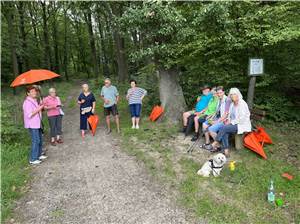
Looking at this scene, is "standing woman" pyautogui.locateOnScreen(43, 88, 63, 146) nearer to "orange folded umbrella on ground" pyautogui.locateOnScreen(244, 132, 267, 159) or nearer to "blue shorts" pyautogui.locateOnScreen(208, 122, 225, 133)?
"blue shorts" pyautogui.locateOnScreen(208, 122, 225, 133)

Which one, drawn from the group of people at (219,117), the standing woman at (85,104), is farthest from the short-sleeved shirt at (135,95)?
the group of people at (219,117)

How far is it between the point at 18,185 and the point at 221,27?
607 centimetres

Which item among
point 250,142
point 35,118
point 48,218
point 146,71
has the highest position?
point 146,71

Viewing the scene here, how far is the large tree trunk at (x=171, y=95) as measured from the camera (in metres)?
8.35

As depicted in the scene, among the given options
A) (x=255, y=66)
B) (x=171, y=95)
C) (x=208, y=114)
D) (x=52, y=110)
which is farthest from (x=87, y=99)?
(x=255, y=66)

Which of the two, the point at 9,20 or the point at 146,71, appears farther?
the point at 9,20

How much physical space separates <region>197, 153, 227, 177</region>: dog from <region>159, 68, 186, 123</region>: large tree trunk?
3.07m

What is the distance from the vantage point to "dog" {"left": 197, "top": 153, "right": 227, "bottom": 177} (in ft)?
17.1

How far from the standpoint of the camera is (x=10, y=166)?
594 cm

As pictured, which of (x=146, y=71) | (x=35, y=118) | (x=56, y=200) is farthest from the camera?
(x=146, y=71)

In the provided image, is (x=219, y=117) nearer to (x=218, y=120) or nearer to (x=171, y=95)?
(x=218, y=120)

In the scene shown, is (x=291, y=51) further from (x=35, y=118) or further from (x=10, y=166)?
(x=10, y=166)

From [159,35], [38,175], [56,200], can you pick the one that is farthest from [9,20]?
[56,200]

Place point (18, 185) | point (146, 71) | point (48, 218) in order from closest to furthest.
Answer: point (48, 218) → point (18, 185) → point (146, 71)
